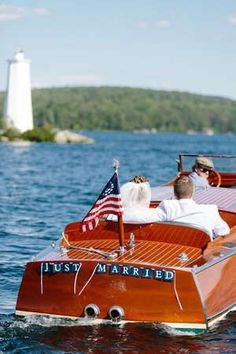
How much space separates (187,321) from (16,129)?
8209cm

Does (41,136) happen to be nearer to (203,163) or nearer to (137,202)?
(203,163)

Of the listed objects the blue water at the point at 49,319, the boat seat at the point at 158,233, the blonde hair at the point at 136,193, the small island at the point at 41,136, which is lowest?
the blue water at the point at 49,319

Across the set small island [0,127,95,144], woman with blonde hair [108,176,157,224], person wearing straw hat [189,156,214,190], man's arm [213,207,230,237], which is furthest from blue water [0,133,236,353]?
small island [0,127,95,144]

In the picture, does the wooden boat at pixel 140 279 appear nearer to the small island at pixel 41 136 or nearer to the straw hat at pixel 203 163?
the straw hat at pixel 203 163

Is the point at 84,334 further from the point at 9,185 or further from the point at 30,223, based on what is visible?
the point at 9,185

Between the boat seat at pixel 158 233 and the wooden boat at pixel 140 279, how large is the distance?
0.01 meters

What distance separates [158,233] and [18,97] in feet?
270

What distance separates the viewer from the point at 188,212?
34.5ft

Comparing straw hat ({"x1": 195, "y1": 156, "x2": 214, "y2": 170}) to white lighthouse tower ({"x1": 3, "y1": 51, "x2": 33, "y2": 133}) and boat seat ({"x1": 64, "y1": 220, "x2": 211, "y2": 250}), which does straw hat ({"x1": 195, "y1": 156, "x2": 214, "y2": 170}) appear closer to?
boat seat ({"x1": 64, "y1": 220, "x2": 211, "y2": 250})

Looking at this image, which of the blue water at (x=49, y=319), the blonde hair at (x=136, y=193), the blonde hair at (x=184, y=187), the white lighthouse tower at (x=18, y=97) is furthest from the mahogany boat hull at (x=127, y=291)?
the white lighthouse tower at (x=18, y=97)

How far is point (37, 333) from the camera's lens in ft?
32.0

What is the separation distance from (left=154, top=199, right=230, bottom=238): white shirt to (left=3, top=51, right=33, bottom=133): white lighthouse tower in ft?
265

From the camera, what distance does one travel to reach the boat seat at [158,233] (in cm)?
1034

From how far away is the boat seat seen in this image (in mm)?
10336
